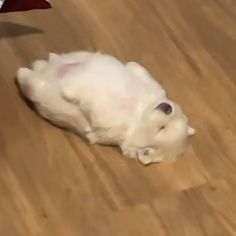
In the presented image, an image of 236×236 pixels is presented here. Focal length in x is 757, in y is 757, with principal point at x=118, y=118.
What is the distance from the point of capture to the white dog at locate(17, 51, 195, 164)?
4.82ft

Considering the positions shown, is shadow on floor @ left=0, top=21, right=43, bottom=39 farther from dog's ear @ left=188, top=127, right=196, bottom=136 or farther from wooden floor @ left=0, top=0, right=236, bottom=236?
dog's ear @ left=188, top=127, right=196, bottom=136

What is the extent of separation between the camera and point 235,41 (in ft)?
5.93

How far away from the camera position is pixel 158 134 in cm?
148

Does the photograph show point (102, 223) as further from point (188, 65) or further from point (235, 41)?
point (235, 41)

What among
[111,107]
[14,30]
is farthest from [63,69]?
[14,30]

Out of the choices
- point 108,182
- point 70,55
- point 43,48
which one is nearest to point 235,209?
point 108,182

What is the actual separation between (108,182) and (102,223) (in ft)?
0.32

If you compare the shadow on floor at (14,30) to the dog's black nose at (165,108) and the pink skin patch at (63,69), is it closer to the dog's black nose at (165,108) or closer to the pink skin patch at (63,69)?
the pink skin patch at (63,69)

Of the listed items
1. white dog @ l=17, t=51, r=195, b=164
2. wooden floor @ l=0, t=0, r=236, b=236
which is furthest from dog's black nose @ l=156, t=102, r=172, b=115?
wooden floor @ l=0, t=0, r=236, b=236

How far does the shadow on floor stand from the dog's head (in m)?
0.40

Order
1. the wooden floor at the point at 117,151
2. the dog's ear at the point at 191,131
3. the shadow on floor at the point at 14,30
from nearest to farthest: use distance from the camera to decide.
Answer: the wooden floor at the point at 117,151, the dog's ear at the point at 191,131, the shadow on floor at the point at 14,30

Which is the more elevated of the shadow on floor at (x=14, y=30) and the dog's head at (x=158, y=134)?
the dog's head at (x=158, y=134)

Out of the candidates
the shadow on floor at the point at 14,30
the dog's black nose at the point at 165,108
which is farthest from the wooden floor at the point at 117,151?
the dog's black nose at the point at 165,108

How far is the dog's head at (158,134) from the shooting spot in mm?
1478
